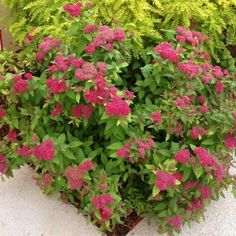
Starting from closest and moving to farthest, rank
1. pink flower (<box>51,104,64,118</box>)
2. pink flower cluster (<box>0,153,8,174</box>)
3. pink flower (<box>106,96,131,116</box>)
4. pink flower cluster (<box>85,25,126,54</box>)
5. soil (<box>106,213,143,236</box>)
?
pink flower (<box>106,96,131,116</box>)
pink flower cluster (<box>85,25,126,54</box>)
pink flower (<box>51,104,64,118</box>)
pink flower cluster (<box>0,153,8,174</box>)
soil (<box>106,213,143,236</box>)

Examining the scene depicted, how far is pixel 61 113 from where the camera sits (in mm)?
2135

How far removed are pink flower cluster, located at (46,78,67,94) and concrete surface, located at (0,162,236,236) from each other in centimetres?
83

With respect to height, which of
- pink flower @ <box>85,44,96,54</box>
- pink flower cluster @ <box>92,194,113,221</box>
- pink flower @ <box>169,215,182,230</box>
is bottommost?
pink flower @ <box>169,215,182,230</box>

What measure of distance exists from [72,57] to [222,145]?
36.4 inches

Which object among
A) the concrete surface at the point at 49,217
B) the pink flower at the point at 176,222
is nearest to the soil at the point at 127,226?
the concrete surface at the point at 49,217

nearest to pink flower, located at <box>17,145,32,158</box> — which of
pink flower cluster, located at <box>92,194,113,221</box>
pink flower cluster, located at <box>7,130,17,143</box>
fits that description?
pink flower cluster, located at <box>7,130,17,143</box>

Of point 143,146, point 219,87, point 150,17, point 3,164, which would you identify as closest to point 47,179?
point 3,164

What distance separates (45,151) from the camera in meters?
1.82

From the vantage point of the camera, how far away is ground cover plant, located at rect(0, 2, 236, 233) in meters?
1.90

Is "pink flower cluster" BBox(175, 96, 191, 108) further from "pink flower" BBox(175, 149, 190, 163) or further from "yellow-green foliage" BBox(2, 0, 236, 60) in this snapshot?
"yellow-green foliage" BBox(2, 0, 236, 60)

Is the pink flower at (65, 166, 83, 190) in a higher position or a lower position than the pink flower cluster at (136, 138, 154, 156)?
lower

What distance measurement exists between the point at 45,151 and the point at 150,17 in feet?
4.77

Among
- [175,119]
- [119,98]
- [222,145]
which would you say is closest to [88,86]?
[119,98]

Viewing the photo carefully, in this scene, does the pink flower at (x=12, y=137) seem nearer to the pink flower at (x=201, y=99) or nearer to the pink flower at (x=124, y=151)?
A: the pink flower at (x=124, y=151)
